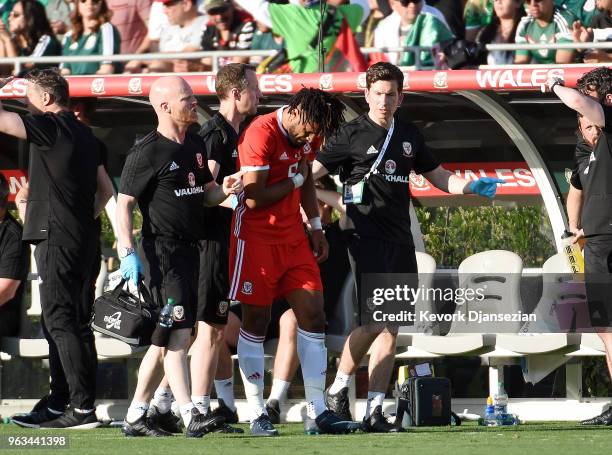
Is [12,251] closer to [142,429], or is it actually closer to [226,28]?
[142,429]

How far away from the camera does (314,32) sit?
37.1 feet

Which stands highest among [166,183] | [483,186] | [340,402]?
[166,183]

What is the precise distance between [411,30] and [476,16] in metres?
0.97

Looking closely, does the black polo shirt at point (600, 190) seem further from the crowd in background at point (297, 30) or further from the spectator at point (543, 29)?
the spectator at point (543, 29)

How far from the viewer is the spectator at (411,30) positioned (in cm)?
1136

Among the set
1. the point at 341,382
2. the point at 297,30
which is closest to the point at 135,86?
the point at 297,30

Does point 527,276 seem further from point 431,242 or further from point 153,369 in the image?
point 153,369

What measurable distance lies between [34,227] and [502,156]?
446 centimetres

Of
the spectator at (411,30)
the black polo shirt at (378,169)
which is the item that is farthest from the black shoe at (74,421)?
the spectator at (411,30)

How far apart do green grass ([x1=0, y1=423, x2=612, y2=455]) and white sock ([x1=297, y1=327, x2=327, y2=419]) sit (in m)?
0.20

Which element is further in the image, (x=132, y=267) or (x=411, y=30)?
(x=411, y=30)

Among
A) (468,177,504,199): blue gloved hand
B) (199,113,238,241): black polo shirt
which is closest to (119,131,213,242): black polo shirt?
(199,113,238,241): black polo shirt

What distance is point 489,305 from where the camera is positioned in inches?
433

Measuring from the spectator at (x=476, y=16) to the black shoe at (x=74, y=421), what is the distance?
4.97 meters
